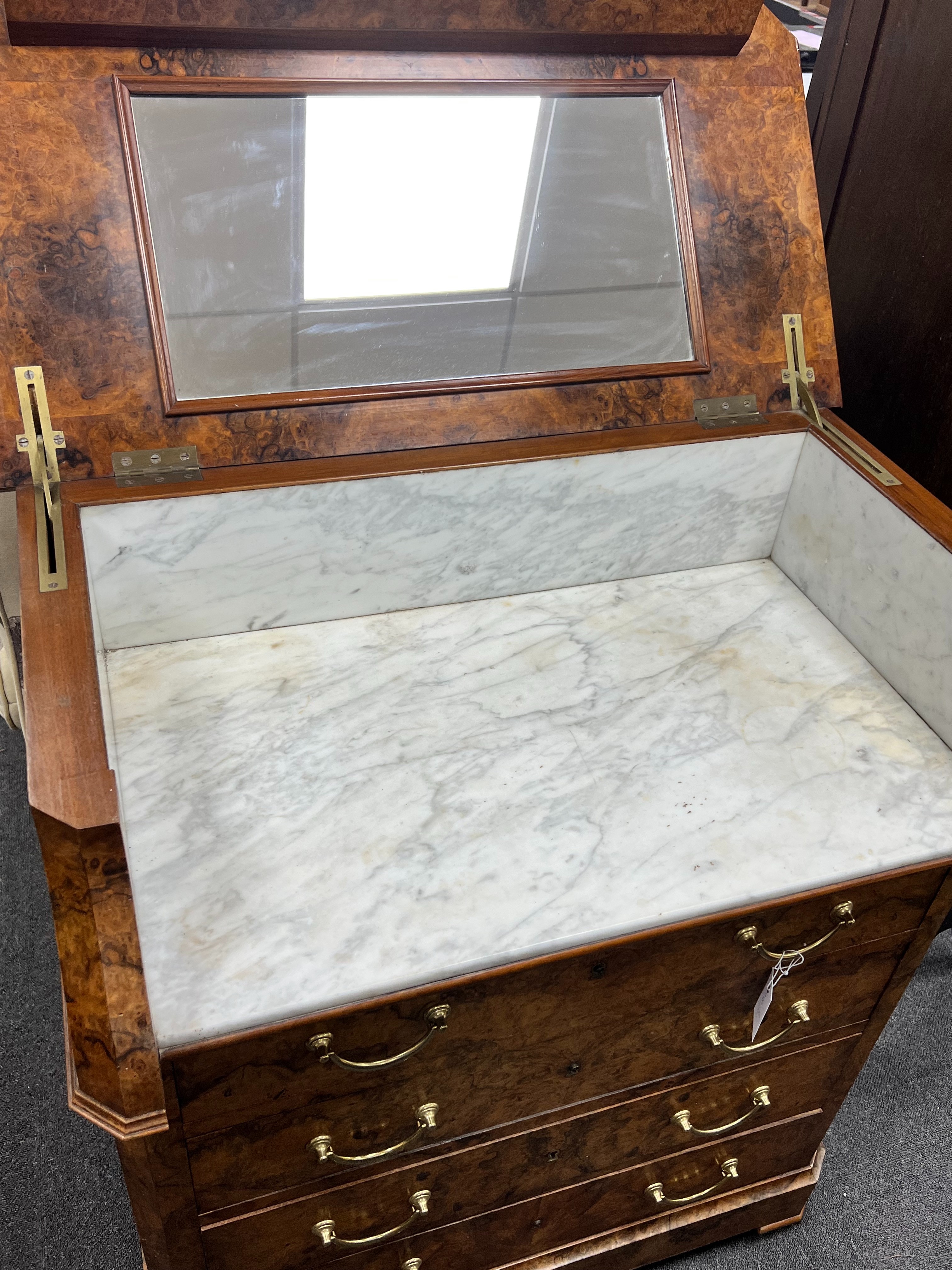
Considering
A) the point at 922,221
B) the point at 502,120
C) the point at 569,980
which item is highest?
the point at 502,120

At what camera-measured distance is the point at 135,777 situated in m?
0.96

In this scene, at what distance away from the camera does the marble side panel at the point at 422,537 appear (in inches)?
41.7

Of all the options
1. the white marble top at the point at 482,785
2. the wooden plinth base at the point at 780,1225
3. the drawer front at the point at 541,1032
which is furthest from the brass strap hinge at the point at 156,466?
the wooden plinth base at the point at 780,1225

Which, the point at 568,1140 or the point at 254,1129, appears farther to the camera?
the point at 568,1140

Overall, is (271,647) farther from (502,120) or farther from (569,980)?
(502,120)

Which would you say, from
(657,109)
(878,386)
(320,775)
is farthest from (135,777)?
(878,386)

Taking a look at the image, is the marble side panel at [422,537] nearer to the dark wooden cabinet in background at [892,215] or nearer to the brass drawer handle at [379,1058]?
the dark wooden cabinet in background at [892,215]

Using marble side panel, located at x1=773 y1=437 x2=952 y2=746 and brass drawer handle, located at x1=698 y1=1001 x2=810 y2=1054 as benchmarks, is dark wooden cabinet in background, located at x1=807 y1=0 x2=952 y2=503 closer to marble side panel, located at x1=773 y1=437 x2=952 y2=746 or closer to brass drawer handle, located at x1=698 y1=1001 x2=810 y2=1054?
marble side panel, located at x1=773 y1=437 x2=952 y2=746

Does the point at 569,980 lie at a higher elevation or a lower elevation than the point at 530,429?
lower

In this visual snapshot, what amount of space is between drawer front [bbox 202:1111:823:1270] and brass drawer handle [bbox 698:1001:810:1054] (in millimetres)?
212

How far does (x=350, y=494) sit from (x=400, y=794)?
1.12 feet

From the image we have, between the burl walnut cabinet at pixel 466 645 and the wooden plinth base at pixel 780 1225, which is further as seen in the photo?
the wooden plinth base at pixel 780 1225

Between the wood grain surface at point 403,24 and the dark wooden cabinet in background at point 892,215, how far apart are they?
→ 15.2 inches

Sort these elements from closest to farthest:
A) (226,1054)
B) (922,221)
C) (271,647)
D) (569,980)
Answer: (226,1054), (569,980), (271,647), (922,221)
